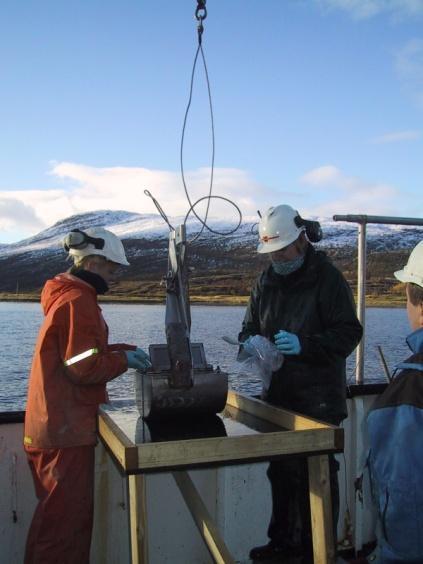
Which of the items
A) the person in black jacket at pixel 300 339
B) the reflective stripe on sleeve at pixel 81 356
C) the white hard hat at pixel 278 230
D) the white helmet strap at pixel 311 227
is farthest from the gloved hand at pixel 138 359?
the white helmet strap at pixel 311 227

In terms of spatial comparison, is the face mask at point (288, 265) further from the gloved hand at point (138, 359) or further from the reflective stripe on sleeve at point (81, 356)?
the reflective stripe on sleeve at point (81, 356)

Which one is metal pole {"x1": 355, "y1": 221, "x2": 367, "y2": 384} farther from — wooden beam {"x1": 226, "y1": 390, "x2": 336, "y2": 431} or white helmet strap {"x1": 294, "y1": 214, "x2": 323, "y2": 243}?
wooden beam {"x1": 226, "y1": 390, "x2": 336, "y2": 431}

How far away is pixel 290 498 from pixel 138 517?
1.08 m

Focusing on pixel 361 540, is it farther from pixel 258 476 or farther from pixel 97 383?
pixel 97 383

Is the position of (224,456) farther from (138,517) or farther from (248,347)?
(248,347)

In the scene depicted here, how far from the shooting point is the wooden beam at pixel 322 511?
2035mm

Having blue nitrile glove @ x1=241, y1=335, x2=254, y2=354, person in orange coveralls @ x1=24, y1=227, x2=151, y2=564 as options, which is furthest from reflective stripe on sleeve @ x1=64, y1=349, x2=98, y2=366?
blue nitrile glove @ x1=241, y1=335, x2=254, y2=354

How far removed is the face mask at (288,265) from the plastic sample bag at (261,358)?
13.3 inches

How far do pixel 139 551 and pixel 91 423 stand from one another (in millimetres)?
687

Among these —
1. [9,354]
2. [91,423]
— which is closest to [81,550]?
[91,423]

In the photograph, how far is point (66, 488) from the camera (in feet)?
8.01

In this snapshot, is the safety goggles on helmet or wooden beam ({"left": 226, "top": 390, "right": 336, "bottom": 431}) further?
the safety goggles on helmet

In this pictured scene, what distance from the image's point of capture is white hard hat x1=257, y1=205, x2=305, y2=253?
2.75m

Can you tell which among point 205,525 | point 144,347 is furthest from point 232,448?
point 144,347
